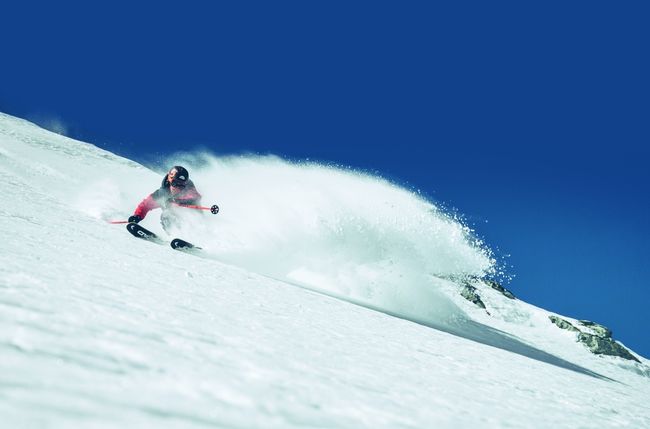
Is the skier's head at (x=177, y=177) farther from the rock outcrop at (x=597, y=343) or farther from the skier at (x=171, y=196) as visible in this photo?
the rock outcrop at (x=597, y=343)

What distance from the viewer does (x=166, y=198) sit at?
461 inches

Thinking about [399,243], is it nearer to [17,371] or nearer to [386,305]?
[386,305]

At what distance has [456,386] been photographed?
3520 mm

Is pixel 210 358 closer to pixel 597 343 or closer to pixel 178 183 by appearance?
pixel 178 183

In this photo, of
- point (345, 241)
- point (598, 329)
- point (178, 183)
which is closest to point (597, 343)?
point (598, 329)

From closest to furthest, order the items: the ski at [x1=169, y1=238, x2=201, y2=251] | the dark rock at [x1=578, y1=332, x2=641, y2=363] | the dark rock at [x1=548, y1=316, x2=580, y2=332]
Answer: the ski at [x1=169, y1=238, x2=201, y2=251]
the dark rock at [x1=578, y1=332, x2=641, y2=363]
the dark rock at [x1=548, y1=316, x2=580, y2=332]

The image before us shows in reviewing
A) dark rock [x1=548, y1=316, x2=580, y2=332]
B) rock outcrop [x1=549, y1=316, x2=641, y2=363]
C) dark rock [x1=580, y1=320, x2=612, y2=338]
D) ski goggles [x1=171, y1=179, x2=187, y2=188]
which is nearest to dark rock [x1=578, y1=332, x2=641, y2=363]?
rock outcrop [x1=549, y1=316, x2=641, y2=363]

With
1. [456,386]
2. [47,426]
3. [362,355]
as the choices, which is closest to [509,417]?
[456,386]

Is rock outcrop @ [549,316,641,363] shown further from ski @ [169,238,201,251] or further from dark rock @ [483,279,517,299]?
ski @ [169,238,201,251]

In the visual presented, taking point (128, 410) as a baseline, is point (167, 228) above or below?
above

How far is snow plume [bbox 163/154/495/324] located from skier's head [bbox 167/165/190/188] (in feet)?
4.99

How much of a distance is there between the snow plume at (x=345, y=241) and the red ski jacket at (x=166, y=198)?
105 centimetres

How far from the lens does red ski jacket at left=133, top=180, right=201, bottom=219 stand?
37.7 ft

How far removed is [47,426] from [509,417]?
2.97 meters
